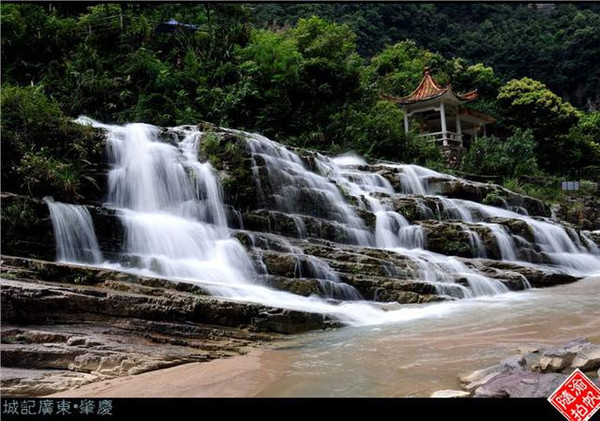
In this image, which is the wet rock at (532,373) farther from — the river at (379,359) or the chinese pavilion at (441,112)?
the chinese pavilion at (441,112)

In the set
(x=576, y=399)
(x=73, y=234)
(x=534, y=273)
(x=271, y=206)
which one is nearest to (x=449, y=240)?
(x=534, y=273)

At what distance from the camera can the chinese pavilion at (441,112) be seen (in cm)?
2330

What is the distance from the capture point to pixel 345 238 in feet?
33.5

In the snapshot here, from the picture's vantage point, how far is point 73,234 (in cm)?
740

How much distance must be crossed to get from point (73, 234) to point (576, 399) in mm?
6812

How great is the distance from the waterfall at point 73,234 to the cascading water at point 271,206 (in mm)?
14

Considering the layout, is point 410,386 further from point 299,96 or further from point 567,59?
point 567,59

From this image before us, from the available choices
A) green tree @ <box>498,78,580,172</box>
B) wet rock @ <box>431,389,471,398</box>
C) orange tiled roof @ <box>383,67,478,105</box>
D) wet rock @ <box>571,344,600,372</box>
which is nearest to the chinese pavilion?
orange tiled roof @ <box>383,67,478,105</box>

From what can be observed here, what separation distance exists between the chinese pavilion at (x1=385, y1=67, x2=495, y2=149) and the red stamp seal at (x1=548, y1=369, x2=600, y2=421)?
21.5 meters

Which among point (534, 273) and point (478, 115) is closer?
point (534, 273)

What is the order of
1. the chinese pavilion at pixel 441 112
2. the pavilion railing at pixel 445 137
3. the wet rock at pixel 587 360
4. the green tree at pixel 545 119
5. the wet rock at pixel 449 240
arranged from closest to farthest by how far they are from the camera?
the wet rock at pixel 587 360
the wet rock at pixel 449 240
the pavilion railing at pixel 445 137
the chinese pavilion at pixel 441 112
the green tree at pixel 545 119

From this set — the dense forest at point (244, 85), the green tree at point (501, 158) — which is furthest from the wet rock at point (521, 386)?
the green tree at point (501, 158)

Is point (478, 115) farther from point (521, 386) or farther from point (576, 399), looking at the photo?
point (576, 399)

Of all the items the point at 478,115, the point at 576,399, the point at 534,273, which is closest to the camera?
the point at 576,399
